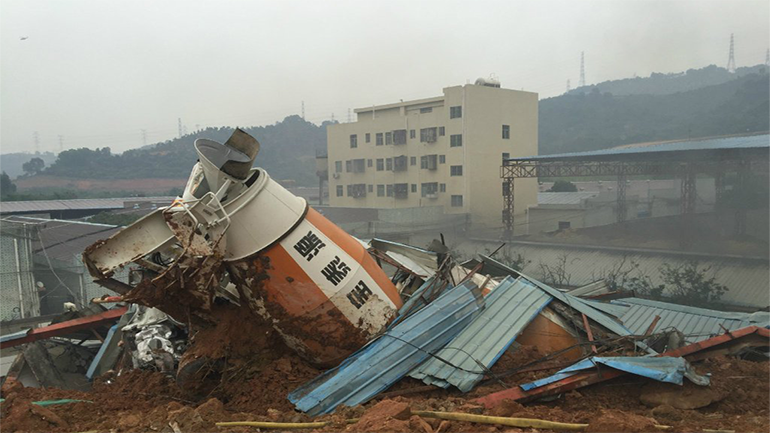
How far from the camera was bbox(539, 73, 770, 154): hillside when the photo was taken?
55.0m

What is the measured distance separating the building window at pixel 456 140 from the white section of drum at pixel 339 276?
3168 centimetres

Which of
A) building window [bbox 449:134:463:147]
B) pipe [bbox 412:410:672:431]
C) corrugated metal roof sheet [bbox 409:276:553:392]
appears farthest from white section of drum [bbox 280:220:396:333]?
building window [bbox 449:134:463:147]

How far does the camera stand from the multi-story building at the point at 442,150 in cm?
3669

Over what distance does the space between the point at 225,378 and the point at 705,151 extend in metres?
22.8

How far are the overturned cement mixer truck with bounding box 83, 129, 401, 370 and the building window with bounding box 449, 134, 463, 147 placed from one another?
3159cm

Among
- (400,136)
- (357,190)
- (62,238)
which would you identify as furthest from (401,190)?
(62,238)

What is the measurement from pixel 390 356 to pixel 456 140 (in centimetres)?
3246

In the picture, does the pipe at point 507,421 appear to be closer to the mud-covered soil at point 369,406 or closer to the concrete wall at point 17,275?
the mud-covered soil at point 369,406

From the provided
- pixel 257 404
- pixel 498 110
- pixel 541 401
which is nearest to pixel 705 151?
pixel 498 110

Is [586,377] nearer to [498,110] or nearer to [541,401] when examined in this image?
[541,401]

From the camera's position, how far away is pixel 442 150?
3806cm

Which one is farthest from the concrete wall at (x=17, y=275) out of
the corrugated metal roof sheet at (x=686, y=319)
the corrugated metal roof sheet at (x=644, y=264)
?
the corrugated metal roof sheet at (x=644, y=264)

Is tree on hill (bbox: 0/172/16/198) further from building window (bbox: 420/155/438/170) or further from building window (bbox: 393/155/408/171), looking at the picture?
building window (bbox: 420/155/438/170)

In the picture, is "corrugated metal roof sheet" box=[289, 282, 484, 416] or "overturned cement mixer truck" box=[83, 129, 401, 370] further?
"corrugated metal roof sheet" box=[289, 282, 484, 416]
